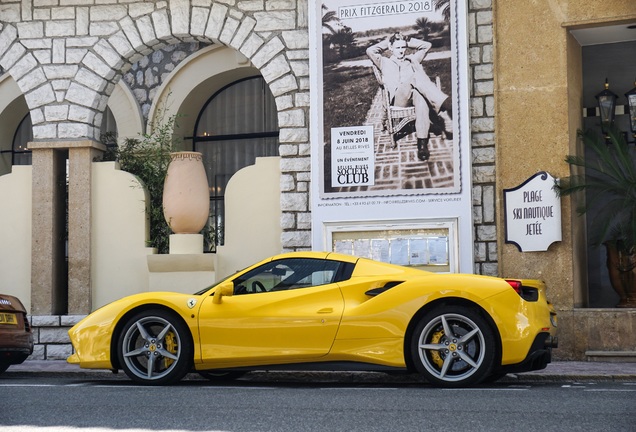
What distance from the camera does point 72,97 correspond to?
15625 mm

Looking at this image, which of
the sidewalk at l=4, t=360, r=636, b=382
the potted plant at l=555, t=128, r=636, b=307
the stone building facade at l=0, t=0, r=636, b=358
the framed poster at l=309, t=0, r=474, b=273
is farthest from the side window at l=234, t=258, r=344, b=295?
the potted plant at l=555, t=128, r=636, b=307

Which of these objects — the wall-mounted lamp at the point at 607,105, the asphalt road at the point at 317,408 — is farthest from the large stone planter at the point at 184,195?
the wall-mounted lamp at the point at 607,105

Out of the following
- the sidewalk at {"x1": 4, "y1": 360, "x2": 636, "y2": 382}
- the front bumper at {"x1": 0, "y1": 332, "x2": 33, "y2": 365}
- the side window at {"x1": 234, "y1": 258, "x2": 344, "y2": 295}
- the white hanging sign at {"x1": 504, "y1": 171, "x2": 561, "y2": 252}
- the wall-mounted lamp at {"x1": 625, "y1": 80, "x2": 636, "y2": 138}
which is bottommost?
the sidewalk at {"x1": 4, "y1": 360, "x2": 636, "y2": 382}

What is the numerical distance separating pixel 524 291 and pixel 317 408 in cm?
271

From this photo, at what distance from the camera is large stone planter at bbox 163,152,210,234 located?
48.0 ft

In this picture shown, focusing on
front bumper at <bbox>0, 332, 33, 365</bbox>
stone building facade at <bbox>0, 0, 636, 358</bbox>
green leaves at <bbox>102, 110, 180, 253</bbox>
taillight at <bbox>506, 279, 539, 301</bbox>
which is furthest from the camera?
green leaves at <bbox>102, 110, 180, 253</bbox>

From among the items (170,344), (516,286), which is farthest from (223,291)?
(516,286)

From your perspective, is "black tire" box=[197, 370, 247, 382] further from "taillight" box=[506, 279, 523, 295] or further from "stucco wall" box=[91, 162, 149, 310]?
"stucco wall" box=[91, 162, 149, 310]

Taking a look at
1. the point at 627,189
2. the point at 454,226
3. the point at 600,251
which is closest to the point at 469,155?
the point at 454,226

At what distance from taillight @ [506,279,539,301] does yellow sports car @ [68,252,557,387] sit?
0.03 feet

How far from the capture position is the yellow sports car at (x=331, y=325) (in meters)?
9.23

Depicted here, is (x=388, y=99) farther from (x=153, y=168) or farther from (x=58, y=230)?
(x=58, y=230)

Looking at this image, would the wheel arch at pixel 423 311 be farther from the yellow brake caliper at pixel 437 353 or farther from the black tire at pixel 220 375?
the black tire at pixel 220 375

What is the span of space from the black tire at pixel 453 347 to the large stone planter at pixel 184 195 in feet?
19.8
